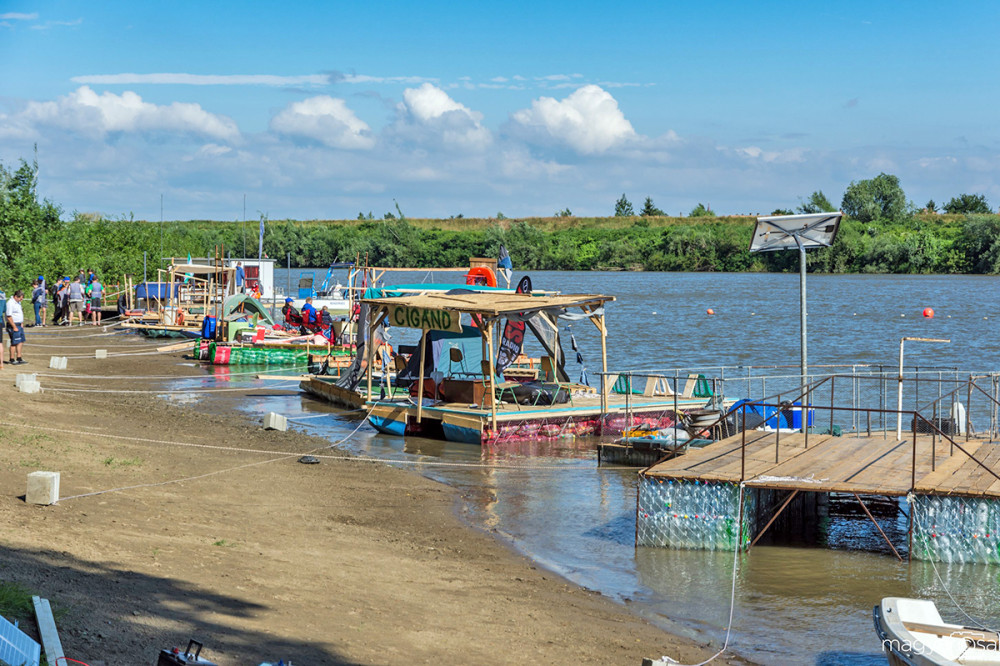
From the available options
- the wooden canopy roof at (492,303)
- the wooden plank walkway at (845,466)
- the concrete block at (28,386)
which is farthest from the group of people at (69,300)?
the wooden plank walkway at (845,466)

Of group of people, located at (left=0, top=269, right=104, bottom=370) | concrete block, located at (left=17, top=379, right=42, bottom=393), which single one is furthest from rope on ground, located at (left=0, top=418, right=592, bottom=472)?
group of people, located at (left=0, top=269, right=104, bottom=370)

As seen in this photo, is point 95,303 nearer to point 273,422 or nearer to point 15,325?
point 15,325

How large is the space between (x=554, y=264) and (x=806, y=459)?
373 feet

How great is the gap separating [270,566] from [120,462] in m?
5.29

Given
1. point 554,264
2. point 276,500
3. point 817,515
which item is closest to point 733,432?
point 817,515

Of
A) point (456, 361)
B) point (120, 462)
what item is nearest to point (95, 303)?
point (456, 361)

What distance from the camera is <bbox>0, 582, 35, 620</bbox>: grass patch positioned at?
7.07 metres

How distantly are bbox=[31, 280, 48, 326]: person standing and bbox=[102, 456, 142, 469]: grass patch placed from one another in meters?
29.1

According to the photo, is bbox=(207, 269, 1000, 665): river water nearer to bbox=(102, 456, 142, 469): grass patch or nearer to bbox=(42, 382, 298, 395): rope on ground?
bbox=(42, 382, 298, 395): rope on ground

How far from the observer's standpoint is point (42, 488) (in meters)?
10.8

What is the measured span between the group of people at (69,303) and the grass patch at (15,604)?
121 feet

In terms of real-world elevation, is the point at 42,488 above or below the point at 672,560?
above

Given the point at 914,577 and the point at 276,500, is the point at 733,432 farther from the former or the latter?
the point at 276,500

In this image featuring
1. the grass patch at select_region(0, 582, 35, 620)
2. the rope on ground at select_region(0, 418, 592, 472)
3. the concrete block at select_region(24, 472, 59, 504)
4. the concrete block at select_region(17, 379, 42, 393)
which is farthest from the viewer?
the concrete block at select_region(17, 379, 42, 393)
